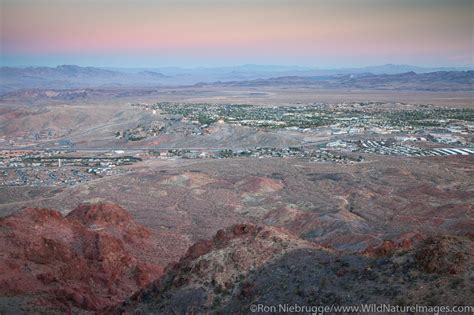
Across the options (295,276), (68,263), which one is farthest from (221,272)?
(68,263)

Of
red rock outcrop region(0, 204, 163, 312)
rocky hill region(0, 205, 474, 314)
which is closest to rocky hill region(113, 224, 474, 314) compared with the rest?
rocky hill region(0, 205, 474, 314)

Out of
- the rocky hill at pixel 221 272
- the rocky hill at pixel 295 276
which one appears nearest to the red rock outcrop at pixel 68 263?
the rocky hill at pixel 221 272

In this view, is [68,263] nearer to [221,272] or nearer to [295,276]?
[221,272]

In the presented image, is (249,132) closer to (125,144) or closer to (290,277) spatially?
(125,144)

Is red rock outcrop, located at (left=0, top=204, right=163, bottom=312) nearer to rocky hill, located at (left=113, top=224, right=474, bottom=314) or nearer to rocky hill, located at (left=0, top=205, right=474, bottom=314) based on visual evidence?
rocky hill, located at (left=0, top=205, right=474, bottom=314)

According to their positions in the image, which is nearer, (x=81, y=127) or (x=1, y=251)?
(x=1, y=251)

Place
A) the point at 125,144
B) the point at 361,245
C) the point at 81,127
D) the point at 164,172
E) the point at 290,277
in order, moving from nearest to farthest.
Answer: the point at 290,277
the point at 361,245
the point at 164,172
the point at 125,144
the point at 81,127

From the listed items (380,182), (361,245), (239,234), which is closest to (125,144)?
(380,182)

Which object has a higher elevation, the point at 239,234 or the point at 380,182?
the point at 239,234
